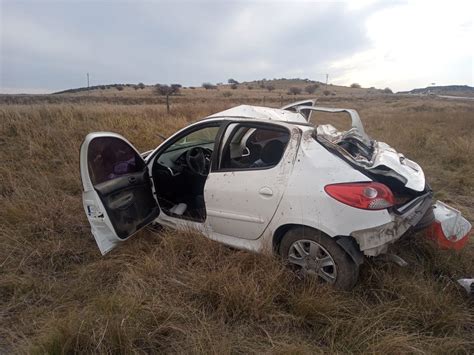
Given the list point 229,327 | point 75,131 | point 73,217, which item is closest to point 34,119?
point 75,131

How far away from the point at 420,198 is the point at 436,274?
81 cm

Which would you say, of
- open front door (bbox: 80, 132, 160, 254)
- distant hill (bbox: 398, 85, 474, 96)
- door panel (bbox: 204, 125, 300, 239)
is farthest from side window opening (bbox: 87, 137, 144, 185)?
distant hill (bbox: 398, 85, 474, 96)

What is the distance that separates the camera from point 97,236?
288 cm

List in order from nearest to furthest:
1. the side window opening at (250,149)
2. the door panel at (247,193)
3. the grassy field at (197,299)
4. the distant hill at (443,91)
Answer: the grassy field at (197,299)
the door panel at (247,193)
the side window opening at (250,149)
the distant hill at (443,91)

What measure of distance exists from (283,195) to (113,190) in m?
1.64

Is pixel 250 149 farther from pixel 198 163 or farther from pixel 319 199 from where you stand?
pixel 319 199

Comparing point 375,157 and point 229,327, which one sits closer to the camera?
point 229,327

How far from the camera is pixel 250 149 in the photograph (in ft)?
11.5

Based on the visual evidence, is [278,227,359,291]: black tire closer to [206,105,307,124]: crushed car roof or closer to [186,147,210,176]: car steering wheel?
[206,105,307,124]: crushed car roof

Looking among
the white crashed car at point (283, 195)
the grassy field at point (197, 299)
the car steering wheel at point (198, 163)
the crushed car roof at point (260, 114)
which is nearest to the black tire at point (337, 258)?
the white crashed car at point (283, 195)

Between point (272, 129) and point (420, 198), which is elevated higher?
point (272, 129)

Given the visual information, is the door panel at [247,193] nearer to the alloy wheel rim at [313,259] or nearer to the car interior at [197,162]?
the car interior at [197,162]

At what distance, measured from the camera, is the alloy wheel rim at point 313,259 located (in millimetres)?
2407

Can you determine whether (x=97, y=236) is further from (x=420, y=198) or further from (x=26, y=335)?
(x=420, y=198)
